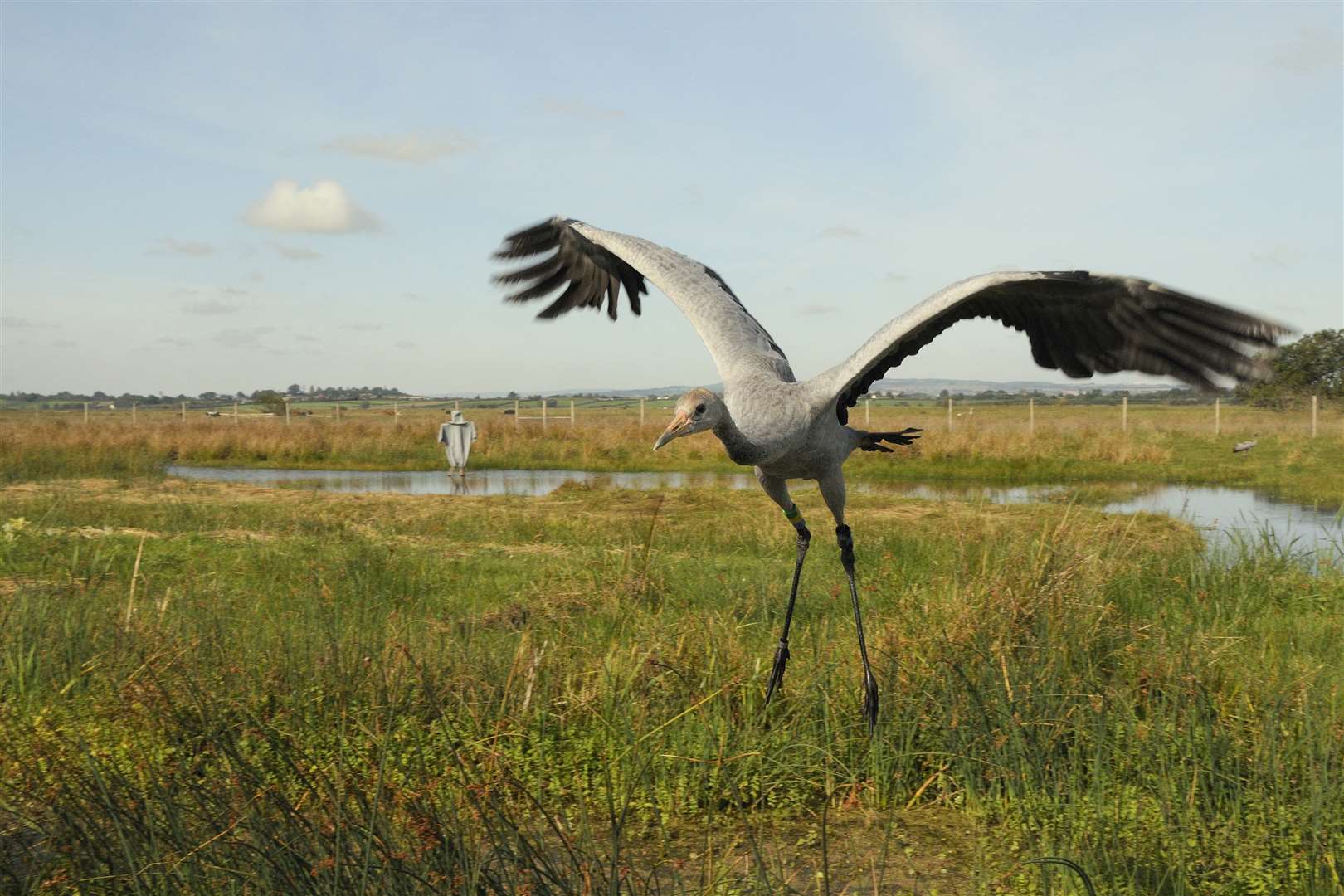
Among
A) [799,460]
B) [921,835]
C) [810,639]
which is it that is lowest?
[921,835]

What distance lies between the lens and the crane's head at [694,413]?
3.60 metres

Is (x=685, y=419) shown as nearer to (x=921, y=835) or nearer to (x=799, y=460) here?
(x=799, y=460)

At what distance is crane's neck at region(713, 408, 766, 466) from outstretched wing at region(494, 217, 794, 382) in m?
0.52

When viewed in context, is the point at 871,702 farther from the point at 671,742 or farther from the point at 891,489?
the point at 891,489

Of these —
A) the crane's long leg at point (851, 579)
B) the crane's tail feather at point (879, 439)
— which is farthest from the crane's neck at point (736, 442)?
the crane's tail feather at point (879, 439)

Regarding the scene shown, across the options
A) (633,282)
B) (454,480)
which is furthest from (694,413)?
(454,480)

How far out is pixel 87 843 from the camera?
2.68 metres

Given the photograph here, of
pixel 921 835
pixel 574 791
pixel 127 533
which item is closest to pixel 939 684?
pixel 921 835

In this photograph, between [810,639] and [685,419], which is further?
[810,639]

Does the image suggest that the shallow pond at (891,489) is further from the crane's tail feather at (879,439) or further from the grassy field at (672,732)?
the crane's tail feather at (879,439)

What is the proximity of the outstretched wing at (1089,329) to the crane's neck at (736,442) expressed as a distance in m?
0.48

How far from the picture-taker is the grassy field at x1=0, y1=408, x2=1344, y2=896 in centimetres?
267

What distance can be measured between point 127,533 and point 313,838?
8080mm

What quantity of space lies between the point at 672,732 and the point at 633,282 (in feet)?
10.3
